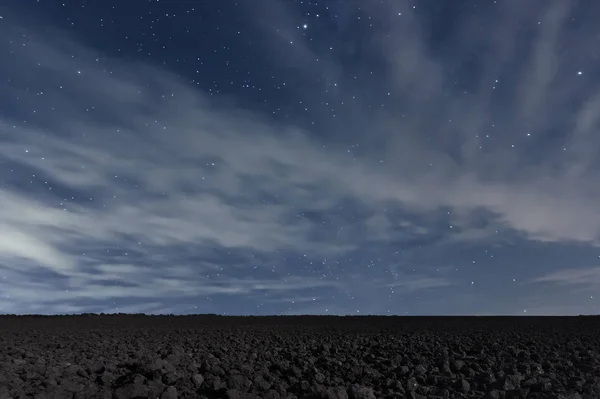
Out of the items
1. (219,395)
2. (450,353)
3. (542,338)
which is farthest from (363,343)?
(219,395)

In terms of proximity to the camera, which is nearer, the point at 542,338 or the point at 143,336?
the point at 542,338

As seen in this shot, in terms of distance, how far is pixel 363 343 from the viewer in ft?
41.9

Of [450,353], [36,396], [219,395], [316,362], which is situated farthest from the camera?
[450,353]

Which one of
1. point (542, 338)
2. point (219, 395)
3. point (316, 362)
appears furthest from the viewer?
point (542, 338)

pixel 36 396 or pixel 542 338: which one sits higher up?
pixel 542 338

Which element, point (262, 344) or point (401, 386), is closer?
point (401, 386)

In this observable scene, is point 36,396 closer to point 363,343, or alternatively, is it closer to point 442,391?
point 442,391

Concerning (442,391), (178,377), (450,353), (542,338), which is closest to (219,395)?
(178,377)

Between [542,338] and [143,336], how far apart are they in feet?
38.7

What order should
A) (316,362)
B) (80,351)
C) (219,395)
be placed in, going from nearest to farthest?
1. (219,395)
2. (316,362)
3. (80,351)

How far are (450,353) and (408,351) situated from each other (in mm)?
921

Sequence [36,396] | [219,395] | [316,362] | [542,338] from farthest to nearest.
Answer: [542,338] → [316,362] → [36,396] → [219,395]

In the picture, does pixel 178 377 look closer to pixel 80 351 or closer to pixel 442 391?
pixel 442 391

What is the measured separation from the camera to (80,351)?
1206 cm
